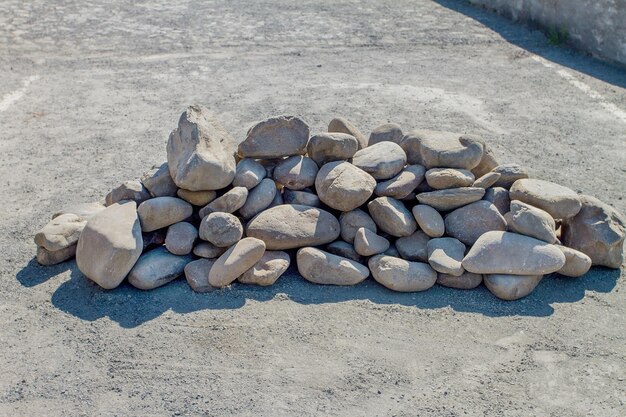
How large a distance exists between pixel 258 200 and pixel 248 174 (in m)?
0.23

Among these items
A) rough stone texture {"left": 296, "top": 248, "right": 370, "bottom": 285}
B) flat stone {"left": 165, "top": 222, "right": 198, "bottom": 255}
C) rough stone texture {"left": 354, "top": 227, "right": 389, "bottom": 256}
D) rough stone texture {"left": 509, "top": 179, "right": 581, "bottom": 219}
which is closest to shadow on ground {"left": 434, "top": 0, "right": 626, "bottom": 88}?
rough stone texture {"left": 509, "top": 179, "right": 581, "bottom": 219}

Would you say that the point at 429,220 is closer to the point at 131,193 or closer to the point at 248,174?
the point at 248,174

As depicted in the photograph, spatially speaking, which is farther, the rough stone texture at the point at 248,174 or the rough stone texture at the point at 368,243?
the rough stone texture at the point at 248,174

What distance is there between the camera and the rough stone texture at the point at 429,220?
19.1 ft

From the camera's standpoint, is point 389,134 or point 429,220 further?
point 389,134

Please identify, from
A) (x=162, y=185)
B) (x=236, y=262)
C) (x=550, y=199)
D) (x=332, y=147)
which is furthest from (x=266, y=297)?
(x=550, y=199)

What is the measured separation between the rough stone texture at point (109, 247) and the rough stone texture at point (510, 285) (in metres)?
2.69

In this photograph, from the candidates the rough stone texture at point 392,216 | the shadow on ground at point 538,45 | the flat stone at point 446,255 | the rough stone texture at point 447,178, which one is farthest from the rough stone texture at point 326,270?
the shadow on ground at point 538,45

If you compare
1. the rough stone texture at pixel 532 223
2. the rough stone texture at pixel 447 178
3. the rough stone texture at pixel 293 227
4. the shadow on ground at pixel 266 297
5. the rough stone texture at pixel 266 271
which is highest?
the rough stone texture at pixel 447 178

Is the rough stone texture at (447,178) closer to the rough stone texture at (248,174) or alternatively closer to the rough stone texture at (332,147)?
the rough stone texture at (332,147)

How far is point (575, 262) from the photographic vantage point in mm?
5770

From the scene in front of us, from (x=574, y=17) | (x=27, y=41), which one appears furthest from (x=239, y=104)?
(x=574, y=17)

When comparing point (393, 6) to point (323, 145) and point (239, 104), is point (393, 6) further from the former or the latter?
point (323, 145)

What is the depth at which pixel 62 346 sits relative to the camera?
16.4ft
